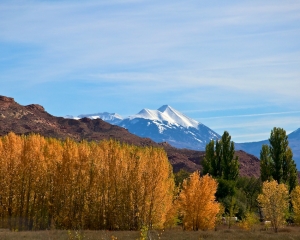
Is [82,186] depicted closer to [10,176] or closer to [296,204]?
[10,176]

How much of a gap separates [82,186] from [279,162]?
3977cm

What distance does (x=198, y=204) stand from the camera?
5550cm

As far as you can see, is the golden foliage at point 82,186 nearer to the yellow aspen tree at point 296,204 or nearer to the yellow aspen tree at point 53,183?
the yellow aspen tree at point 53,183

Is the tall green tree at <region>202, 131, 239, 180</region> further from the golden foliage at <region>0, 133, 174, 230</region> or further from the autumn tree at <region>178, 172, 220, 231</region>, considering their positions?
the golden foliage at <region>0, 133, 174, 230</region>

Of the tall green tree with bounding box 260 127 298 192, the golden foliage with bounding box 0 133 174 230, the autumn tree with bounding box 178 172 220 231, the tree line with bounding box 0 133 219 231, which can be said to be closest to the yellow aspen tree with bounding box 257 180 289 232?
the autumn tree with bounding box 178 172 220 231

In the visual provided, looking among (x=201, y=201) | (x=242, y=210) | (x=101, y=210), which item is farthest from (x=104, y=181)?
(x=242, y=210)

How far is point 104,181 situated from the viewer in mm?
54312

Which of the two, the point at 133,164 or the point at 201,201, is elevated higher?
the point at 133,164

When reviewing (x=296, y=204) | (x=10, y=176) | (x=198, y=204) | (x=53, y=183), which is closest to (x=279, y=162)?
(x=296, y=204)

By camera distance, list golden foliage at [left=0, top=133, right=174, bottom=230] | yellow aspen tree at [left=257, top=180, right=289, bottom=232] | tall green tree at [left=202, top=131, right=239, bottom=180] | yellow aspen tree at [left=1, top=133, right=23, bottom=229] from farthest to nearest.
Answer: tall green tree at [left=202, top=131, right=239, bottom=180] < yellow aspen tree at [left=1, top=133, right=23, bottom=229] < yellow aspen tree at [left=257, top=180, right=289, bottom=232] < golden foliage at [left=0, top=133, right=174, bottom=230]

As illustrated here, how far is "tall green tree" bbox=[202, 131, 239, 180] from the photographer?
8588 cm

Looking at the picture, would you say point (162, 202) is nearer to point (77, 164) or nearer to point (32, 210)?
point (77, 164)

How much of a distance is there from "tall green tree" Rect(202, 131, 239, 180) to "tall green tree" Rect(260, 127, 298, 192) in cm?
619

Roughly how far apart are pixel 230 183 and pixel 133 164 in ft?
97.5
